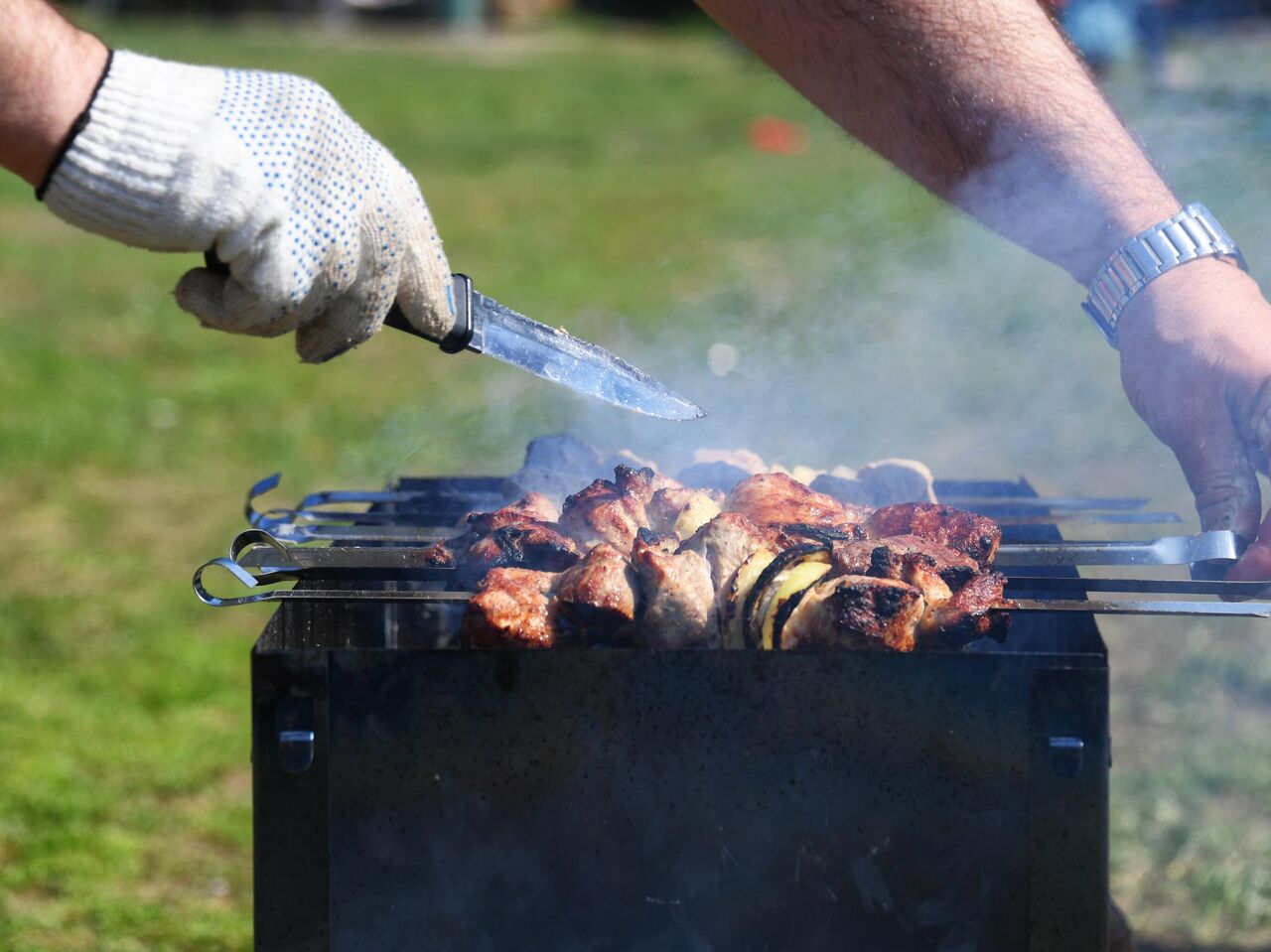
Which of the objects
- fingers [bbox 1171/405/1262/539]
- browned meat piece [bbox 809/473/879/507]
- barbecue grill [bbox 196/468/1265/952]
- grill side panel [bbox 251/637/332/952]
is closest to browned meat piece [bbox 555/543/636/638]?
barbecue grill [bbox 196/468/1265/952]

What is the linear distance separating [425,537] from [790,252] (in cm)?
773

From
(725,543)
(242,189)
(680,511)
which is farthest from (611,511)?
(242,189)

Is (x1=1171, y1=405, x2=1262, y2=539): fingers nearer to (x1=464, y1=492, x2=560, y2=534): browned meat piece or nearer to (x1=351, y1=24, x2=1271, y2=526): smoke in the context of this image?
(x1=351, y1=24, x2=1271, y2=526): smoke

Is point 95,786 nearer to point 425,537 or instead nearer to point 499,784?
point 425,537

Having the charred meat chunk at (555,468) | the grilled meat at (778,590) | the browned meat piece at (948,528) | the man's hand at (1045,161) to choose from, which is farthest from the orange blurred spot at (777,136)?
the grilled meat at (778,590)

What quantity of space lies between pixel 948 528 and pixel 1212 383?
46cm

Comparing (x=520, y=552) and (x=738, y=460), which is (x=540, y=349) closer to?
(x=520, y=552)

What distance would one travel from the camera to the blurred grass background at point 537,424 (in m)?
3.76

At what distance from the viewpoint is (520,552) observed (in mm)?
2209

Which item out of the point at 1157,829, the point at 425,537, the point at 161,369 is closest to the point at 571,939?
the point at 425,537

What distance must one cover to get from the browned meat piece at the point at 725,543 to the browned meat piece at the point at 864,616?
19 centimetres

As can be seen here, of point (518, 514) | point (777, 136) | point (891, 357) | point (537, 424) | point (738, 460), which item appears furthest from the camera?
point (777, 136)

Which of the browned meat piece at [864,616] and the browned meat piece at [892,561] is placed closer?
the browned meat piece at [864,616]

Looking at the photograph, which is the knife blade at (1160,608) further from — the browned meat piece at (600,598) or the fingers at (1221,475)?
the browned meat piece at (600,598)
